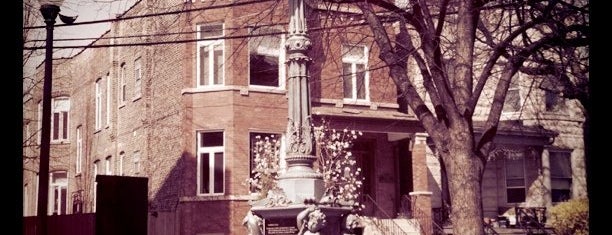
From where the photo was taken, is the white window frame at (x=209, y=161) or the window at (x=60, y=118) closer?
the white window frame at (x=209, y=161)

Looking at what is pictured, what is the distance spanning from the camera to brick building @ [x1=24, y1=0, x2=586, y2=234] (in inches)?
800

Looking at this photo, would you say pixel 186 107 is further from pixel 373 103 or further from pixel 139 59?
pixel 373 103

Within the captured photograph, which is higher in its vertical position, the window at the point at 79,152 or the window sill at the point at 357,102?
the window sill at the point at 357,102

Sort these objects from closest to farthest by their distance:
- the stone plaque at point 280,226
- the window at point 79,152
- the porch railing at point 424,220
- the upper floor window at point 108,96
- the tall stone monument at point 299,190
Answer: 1. the tall stone monument at point 299,190
2. the stone plaque at point 280,226
3. the porch railing at point 424,220
4. the upper floor window at point 108,96
5. the window at point 79,152

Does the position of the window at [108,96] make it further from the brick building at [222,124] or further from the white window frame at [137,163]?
the white window frame at [137,163]

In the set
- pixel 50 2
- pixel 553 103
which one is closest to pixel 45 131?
pixel 50 2

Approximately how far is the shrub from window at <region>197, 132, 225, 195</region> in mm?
10468

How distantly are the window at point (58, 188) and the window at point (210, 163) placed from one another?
9249 mm

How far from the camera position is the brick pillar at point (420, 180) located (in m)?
22.5

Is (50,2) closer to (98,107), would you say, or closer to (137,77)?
(137,77)

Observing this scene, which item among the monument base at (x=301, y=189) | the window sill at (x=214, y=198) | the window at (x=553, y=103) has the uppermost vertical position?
the window at (x=553, y=103)

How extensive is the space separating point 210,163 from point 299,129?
11.6 metres

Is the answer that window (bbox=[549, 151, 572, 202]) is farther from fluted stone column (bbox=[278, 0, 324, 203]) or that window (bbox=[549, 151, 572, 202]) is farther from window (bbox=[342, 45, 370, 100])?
fluted stone column (bbox=[278, 0, 324, 203])

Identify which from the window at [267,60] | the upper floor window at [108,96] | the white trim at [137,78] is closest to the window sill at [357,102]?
the window at [267,60]
